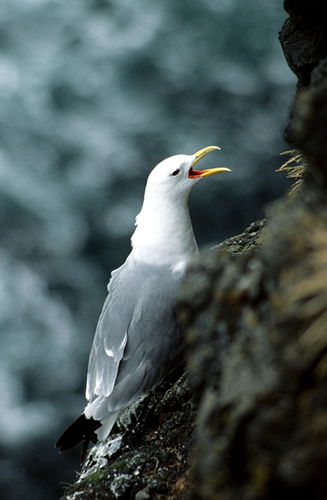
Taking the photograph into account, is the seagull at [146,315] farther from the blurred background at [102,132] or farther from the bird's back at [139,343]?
the blurred background at [102,132]

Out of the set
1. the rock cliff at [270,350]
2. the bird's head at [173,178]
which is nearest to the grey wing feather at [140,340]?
the bird's head at [173,178]

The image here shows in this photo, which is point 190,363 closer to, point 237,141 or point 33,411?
point 33,411

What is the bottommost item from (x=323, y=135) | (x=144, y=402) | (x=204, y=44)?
(x=323, y=135)

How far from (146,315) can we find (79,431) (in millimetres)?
460

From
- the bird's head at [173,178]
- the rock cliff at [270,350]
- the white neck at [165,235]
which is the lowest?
the rock cliff at [270,350]

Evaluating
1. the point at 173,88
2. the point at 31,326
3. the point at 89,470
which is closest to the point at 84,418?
the point at 89,470

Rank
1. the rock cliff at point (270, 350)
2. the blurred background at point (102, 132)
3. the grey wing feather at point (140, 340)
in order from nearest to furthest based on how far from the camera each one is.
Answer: the rock cliff at point (270, 350) → the grey wing feather at point (140, 340) → the blurred background at point (102, 132)

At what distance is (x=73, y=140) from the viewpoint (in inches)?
184

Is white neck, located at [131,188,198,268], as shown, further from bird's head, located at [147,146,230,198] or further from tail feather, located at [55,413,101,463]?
tail feather, located at [55,413,101,463]

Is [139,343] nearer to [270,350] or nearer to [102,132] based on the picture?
[270,350]

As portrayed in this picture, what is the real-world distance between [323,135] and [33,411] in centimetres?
311

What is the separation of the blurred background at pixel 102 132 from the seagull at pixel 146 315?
2.02 metres

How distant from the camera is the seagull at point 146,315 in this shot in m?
1.85

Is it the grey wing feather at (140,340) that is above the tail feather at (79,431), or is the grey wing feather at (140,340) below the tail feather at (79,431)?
above
